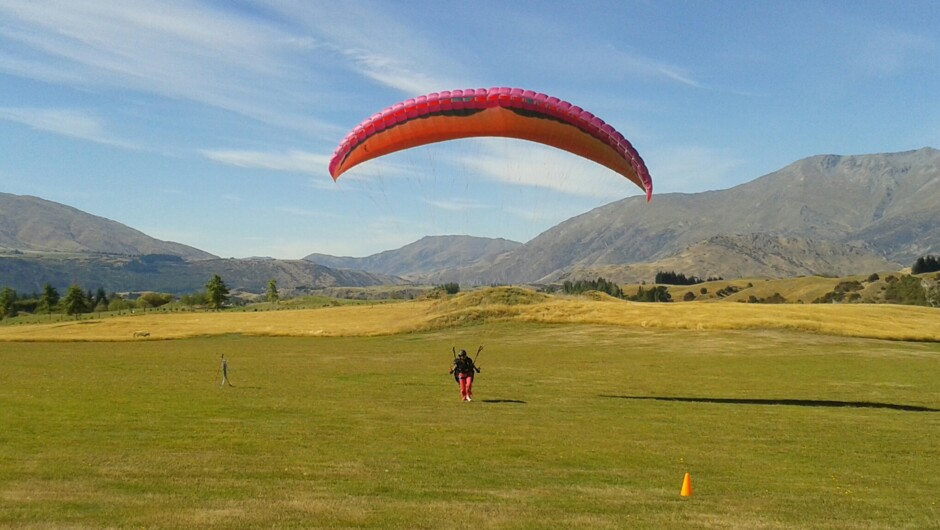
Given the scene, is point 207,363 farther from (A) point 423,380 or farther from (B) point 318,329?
(B) point 318,329

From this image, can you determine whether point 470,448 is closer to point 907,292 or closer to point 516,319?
point 516,319

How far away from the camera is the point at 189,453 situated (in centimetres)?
1694

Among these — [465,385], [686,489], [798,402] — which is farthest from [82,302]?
[686,489]

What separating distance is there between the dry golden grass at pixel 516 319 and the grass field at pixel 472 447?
25.5 meters

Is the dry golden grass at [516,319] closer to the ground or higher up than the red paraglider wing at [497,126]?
closer to the ground

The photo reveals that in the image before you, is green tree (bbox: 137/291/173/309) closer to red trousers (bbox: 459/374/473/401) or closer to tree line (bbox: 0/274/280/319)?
tree line (bbox: 0/274/280/319)

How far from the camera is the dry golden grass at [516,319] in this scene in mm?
69375

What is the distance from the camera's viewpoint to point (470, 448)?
1850 centimetres

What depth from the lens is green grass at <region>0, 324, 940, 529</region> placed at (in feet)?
40.8

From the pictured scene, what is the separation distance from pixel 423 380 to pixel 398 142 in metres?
11.9

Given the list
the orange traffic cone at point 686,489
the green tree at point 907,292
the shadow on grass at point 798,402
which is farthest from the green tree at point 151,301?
the orange traffic cone at point 686,489

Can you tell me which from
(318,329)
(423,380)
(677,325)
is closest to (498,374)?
(423,380)

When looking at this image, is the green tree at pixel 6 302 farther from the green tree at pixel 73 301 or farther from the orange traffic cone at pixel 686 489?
the orange traffic cone at pixel 686 489

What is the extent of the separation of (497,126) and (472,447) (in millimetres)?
16706
